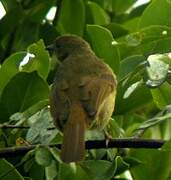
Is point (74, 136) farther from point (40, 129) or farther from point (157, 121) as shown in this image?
point (157, 121)

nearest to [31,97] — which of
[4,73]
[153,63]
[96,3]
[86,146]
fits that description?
[4,73]

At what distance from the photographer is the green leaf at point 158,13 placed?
3.88 m

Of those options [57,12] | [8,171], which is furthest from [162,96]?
[57,12]

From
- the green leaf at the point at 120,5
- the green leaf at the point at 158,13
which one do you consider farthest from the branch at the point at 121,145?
the green leaf at the point at 120,5

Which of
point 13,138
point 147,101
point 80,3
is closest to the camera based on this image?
point 13,138

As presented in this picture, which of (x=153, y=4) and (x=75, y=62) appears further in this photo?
(x=75, y=62)

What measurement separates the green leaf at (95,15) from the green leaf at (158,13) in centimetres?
43

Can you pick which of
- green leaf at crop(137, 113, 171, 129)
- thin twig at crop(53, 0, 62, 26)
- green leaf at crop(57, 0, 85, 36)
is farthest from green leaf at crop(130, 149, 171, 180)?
thin twig at crop(53, 0, 62, 26)

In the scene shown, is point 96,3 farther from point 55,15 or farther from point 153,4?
point 153,4

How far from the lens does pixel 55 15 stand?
4.40 metres

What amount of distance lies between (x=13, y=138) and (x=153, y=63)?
718 millimetres

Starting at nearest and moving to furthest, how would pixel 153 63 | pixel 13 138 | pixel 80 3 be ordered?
pixel 153 63, pixel 13 138, pixel 80 3

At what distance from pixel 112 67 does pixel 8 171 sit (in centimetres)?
82

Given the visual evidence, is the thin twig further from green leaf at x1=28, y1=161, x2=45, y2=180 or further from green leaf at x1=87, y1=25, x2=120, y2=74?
green leaf at x1=28, y1=161, x2=45, y2=180
